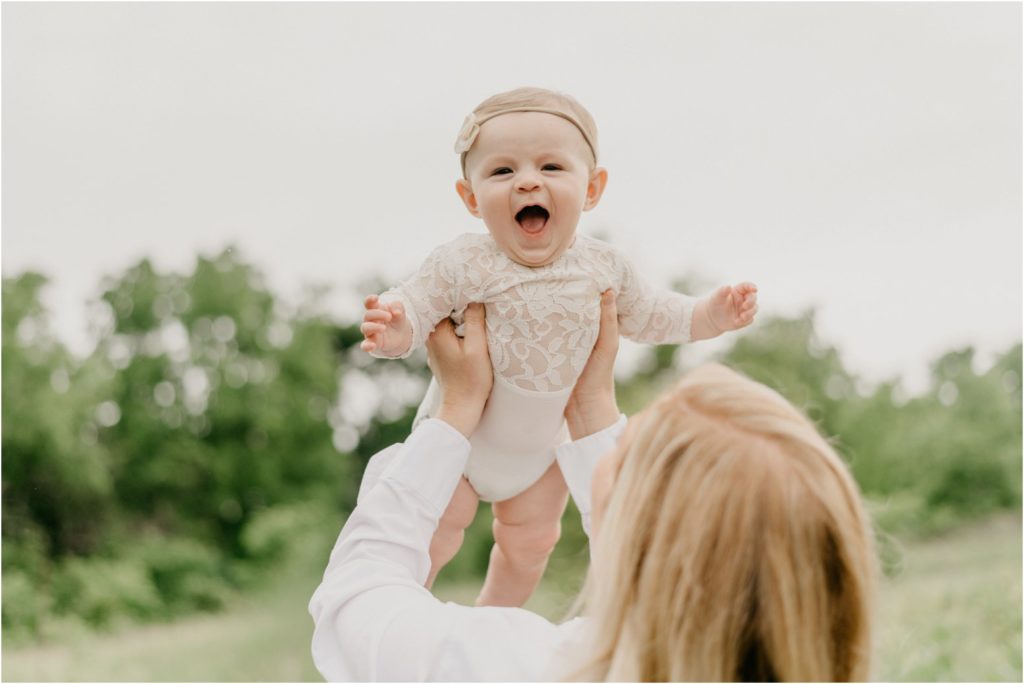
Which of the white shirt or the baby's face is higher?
the baby's face

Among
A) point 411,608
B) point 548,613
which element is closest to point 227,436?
point 548,613

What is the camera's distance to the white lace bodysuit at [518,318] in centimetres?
169

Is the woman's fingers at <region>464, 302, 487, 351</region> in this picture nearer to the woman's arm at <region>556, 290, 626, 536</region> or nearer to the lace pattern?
the lace pattern

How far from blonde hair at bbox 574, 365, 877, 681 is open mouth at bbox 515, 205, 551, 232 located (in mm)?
639

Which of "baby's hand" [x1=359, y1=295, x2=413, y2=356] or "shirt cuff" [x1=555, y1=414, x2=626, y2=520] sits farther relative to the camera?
"shirt cuff" [x1=555, y1=414, x2=626, y2=520]

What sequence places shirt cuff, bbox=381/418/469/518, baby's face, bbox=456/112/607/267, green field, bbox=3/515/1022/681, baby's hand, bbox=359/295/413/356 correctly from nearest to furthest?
1. shirt cuff, bbox=381/418/469/518
2. baby's hand, bbox=359/295/413/356
3. baby's face, bbox=456/112/607/267
4. green field, bbox=3/515/1022/681

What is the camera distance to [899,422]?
943 cm

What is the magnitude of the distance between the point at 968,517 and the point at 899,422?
967 mm

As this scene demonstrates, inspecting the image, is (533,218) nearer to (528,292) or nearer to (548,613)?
(528,292)

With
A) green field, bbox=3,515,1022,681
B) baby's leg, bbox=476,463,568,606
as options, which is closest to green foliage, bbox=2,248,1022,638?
green field, bbox=3,515,1022,681

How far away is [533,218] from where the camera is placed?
1.68 metres

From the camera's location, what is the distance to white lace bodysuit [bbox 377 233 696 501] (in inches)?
66.7

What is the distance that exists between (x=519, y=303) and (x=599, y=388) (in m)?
0.19

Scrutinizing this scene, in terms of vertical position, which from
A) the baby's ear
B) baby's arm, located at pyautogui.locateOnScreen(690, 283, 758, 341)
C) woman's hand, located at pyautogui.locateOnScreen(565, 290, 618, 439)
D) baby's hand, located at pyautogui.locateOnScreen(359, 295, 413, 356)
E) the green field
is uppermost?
the baby's ear
